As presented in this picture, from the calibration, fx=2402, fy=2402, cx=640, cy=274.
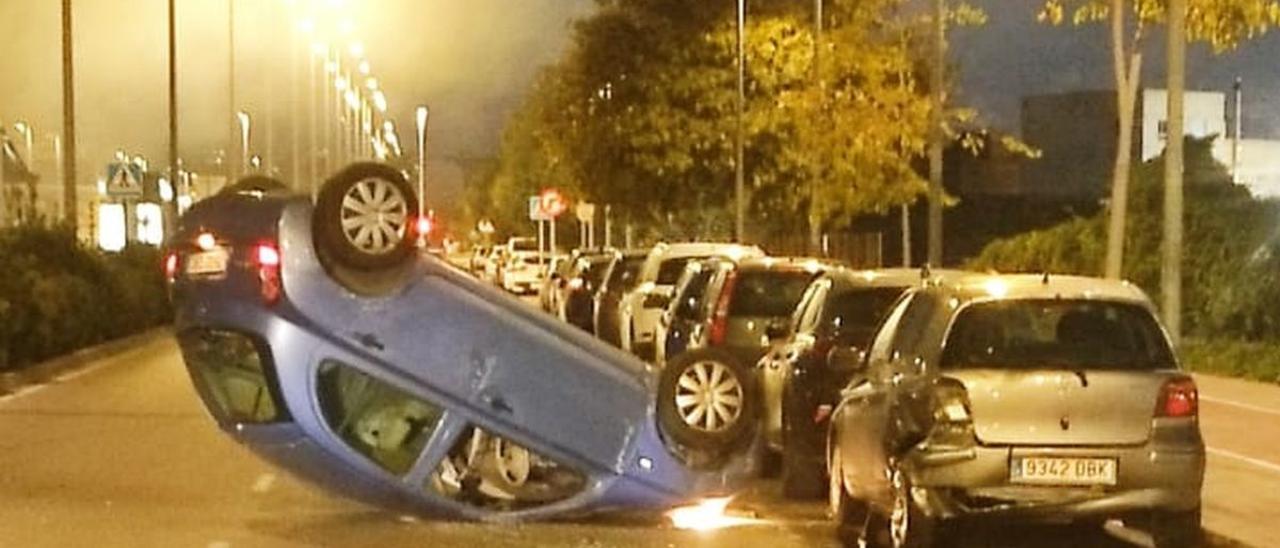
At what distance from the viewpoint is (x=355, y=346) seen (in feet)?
44.0

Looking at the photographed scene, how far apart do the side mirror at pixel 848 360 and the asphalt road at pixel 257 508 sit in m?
1.02

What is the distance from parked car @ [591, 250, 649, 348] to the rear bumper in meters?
17.0

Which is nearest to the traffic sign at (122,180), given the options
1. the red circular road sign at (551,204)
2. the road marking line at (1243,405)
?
the red circular road sign at (551,204)

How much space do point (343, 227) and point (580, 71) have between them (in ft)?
129

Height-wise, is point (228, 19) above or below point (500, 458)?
above

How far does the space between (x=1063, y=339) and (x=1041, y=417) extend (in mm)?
624

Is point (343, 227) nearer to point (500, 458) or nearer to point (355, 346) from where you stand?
point (355, 346)

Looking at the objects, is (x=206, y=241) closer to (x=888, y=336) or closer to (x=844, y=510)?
(x=888, y=336)

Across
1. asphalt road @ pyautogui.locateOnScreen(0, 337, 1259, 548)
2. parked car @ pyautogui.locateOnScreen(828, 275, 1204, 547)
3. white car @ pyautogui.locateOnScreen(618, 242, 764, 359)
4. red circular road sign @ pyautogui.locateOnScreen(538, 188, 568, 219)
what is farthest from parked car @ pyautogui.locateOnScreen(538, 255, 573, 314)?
parked car @ pyautogui.locateOnScreen(828, 275, 1204, 547)

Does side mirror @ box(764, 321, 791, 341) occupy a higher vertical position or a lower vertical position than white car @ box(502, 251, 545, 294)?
higher

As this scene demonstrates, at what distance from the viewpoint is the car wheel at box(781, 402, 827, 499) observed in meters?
16.3

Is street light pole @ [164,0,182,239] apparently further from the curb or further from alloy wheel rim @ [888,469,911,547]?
alloy wheel rim @ [888,469,911,547]

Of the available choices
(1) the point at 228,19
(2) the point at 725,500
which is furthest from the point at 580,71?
(2) the point at 725,500

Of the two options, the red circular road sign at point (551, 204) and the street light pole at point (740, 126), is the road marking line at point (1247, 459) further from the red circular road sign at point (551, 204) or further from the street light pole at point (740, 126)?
the red circular road sign at point (551, 204)
